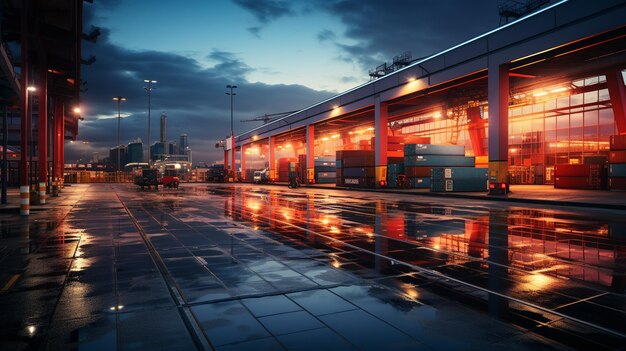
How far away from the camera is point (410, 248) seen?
29.0 ft

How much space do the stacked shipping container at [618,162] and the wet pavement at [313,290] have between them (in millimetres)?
25117

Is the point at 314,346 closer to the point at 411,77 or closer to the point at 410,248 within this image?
the point at 410,248

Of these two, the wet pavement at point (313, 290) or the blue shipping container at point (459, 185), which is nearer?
the wet pavement at point (313, 290)

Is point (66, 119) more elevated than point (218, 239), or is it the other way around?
point (66, 119)

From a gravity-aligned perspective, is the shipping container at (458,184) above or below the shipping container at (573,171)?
below

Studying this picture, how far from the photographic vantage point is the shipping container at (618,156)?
30.6 meters

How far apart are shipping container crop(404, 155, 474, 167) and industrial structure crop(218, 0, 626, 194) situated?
3003mm

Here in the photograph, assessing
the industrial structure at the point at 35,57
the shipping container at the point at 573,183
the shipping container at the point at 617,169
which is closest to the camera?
the industrial structure at the point at 35,57

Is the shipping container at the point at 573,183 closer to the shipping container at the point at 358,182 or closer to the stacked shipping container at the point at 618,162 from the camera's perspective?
the stacked shipping container at the point at 618,162

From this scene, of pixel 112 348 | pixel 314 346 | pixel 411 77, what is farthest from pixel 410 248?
pixel 411 77

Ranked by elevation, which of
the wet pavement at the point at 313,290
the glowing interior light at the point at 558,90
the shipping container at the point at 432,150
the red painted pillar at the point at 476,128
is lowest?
the wet pavement at the point at 313,290

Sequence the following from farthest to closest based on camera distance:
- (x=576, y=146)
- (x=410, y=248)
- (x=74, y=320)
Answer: (x=576, y=146)
(x=410, y=248)
(x=74, y=320)

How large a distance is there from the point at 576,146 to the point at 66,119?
62170mm

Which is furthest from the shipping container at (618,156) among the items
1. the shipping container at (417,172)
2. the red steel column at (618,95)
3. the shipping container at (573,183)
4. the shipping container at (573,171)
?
the shipping container at (417,172)
